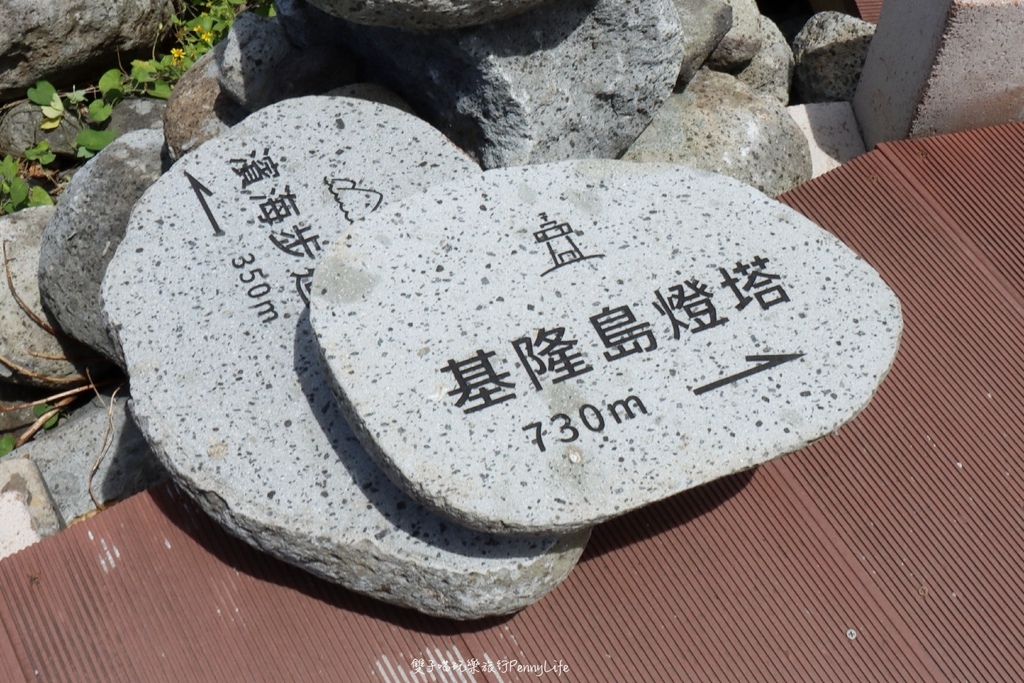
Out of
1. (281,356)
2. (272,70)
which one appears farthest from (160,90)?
(281,356)

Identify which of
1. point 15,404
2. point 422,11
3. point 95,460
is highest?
point 422,11

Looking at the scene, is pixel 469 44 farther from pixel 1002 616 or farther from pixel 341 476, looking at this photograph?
pixel 1002 616

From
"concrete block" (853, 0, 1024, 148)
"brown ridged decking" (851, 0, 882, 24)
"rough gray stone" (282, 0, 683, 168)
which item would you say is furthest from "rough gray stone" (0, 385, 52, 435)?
"brown ridged decking" (851, 0, 882, 24)

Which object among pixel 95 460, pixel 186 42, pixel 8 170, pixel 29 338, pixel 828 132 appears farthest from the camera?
pixel 186 42

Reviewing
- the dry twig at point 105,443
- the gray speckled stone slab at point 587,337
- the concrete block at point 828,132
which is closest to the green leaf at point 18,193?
the dry twig at point 105,443

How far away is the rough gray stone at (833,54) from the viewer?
4555mm

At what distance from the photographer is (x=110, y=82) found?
4660 millimetres

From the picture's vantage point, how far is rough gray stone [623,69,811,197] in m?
3.90

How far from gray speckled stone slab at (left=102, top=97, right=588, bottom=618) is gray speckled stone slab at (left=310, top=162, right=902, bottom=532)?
198mm

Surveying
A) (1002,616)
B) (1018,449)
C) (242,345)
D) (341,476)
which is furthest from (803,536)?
(242,345)

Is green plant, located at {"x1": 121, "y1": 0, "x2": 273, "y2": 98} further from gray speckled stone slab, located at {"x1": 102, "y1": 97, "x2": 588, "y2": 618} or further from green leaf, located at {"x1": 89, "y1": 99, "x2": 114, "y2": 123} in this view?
gray speckled stone slab, located at {"x1": 102, "y1": 97, "x2": 588, "y2": 618}

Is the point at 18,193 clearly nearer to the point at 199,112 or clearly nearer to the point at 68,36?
the point at 68,36

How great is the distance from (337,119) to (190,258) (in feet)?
2.47

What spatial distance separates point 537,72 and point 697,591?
191 centimetres
